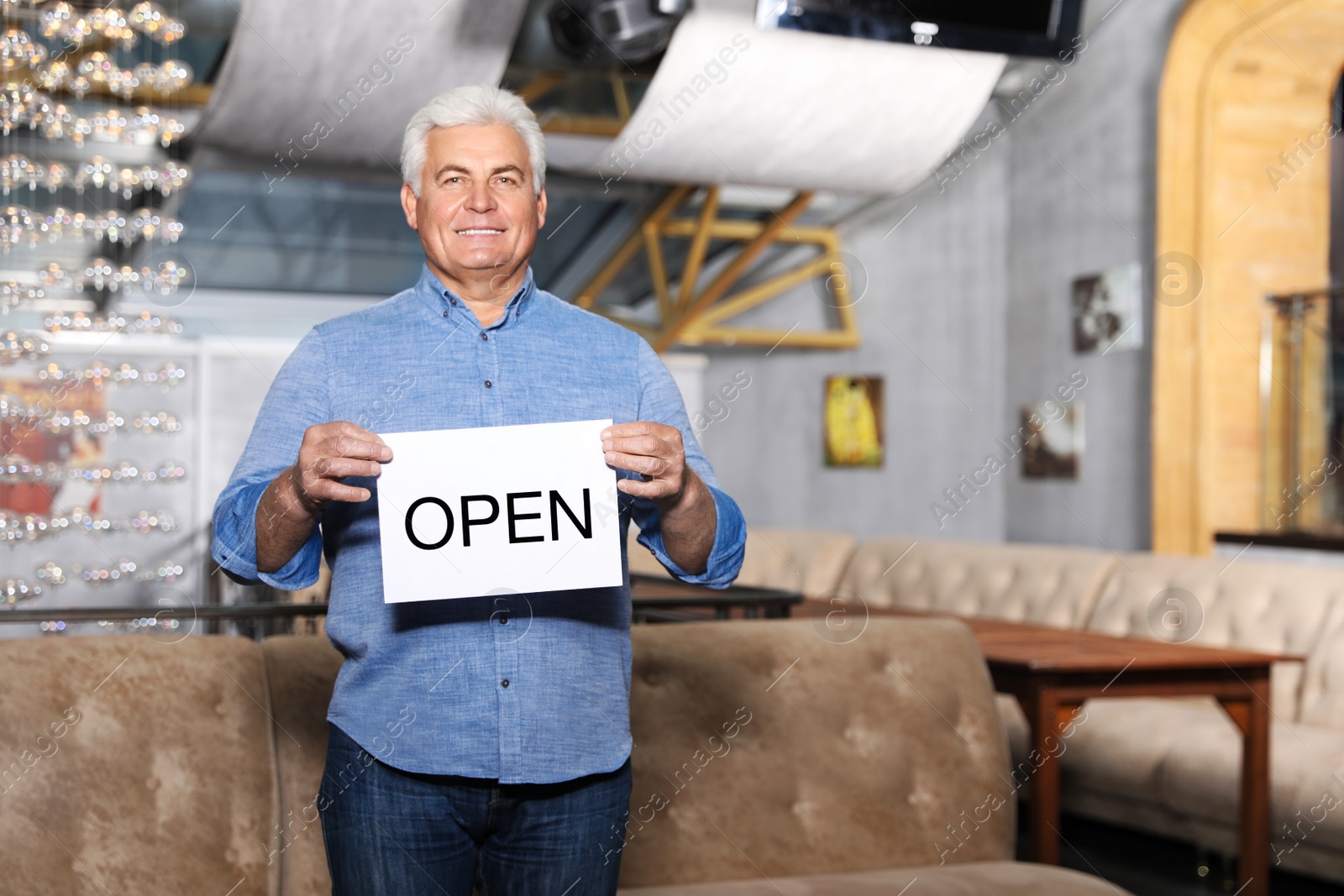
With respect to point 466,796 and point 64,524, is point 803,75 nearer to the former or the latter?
point 64,524

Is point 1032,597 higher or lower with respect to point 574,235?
lower

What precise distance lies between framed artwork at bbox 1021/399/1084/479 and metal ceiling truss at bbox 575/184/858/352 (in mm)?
1932

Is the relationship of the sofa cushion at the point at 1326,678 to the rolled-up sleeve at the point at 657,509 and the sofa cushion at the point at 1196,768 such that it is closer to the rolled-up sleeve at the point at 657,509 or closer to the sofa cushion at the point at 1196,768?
the sofa cushion at the point at 1196,768

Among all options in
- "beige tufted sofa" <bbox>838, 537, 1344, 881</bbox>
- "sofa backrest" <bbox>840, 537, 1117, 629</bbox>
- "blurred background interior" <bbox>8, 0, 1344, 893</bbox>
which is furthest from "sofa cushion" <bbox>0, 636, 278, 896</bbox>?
"sofa backrest" <bbox>840, 537, 1117, 629</bbox>

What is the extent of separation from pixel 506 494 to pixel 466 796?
1.15 ft

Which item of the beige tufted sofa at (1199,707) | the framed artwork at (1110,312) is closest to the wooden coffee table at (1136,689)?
the beige tufted sofa at (1199,707)

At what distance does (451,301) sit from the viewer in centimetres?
158

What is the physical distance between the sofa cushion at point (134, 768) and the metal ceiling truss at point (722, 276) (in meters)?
6.11

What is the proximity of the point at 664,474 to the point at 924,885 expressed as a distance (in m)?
1.40

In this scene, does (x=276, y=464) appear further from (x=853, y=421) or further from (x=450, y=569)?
(x=853, y=421)

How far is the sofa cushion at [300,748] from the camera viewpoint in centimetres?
226

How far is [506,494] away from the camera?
4.89ft

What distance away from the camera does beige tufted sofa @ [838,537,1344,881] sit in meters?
3.87

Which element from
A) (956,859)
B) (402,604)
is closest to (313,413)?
(402,604)
